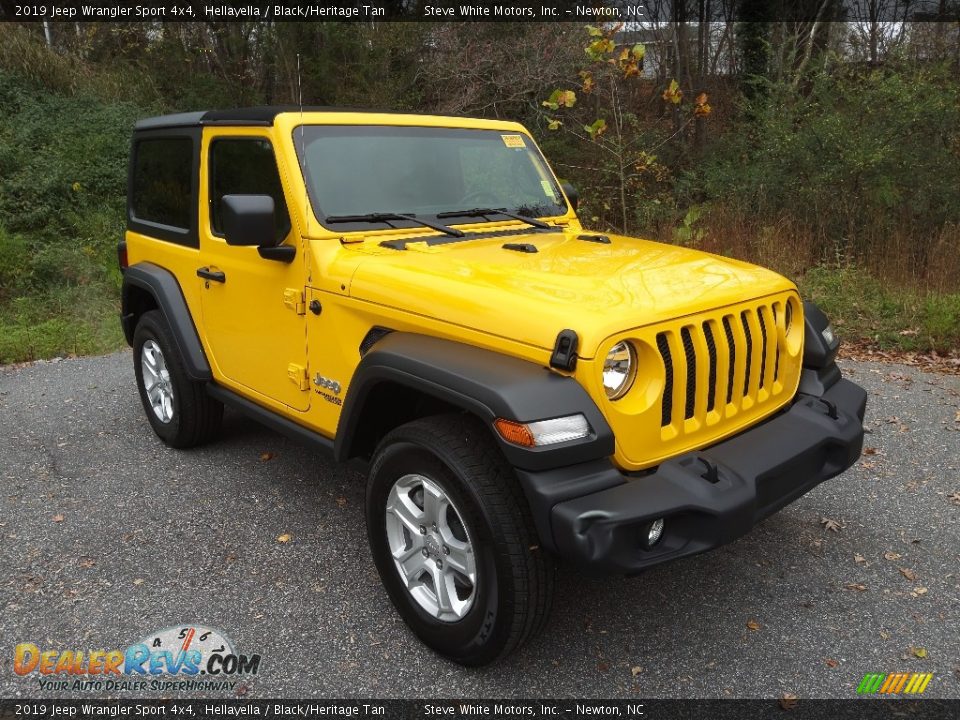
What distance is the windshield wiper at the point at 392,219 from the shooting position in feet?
10.8

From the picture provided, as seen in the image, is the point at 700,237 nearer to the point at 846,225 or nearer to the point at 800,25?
the point at 846,225

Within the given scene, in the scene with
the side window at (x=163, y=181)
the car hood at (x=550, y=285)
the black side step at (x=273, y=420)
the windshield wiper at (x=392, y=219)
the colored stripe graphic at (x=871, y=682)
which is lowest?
the colored stripe graphic at (x=871, y=682)

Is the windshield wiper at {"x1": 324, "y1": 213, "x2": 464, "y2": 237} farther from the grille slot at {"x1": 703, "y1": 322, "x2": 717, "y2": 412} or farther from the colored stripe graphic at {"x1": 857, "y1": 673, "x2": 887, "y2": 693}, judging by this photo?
the colored stripe graphic at {"x1": 857, "y1": 673, "x2": 887, "y2": 693}

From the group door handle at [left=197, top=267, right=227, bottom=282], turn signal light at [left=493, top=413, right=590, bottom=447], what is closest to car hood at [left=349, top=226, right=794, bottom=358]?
turn signal light at [left=493, top=413, right=590, bottom=447]

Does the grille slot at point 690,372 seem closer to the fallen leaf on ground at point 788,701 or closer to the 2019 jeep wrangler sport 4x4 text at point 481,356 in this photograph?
the 2019 jeep wrangler sport 4x4 text at point 481,356

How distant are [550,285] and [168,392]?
9.67 feet

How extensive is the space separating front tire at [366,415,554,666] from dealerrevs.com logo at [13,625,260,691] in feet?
2.19

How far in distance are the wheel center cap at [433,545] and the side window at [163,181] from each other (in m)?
2.45

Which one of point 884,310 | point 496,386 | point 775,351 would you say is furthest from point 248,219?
point 884,310

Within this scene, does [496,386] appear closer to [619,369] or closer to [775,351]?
[619,369]

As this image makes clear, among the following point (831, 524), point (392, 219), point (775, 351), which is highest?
point (392, 219)

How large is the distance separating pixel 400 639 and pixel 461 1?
44.0 feet

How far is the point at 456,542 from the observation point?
102 inches

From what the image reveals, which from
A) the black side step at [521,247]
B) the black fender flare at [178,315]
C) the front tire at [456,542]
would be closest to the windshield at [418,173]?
the black side step at [521,247]
